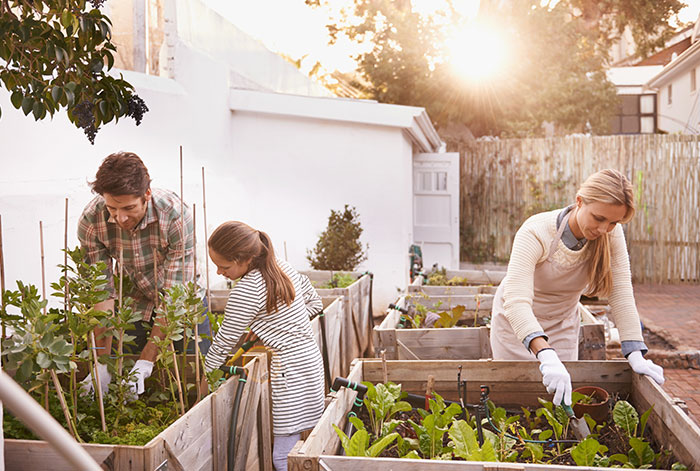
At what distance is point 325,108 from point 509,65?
959cm

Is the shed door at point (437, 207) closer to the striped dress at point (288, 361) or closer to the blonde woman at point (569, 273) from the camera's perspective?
the blonde woman at point (569, 273)

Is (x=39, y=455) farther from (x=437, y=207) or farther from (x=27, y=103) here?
(x=437, y=207)

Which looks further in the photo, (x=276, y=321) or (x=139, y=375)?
(x=276, y=321)

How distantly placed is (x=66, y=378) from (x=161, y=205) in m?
0.85

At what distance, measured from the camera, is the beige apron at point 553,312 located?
3.03 metres

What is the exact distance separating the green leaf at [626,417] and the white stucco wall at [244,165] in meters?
3.38

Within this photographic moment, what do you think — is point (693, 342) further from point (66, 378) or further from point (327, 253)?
point (66, 378)

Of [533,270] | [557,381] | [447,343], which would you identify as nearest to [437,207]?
[447,343]

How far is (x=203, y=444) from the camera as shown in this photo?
7.98 feet

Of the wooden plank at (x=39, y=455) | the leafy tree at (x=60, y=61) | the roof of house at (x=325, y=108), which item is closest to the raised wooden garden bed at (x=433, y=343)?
the wooden plank at (x=39, y=455)

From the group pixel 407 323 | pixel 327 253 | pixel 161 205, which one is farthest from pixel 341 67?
pixel 161 205

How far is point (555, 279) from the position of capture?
3.06 meters

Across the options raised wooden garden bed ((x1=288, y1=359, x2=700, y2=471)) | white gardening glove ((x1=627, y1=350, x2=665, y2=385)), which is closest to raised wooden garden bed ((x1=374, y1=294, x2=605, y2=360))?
raised wooden garden bed ((x1=288, y1=359, x2=700, y2=471))

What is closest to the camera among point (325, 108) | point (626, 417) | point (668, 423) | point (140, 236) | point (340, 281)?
point (668, 423)
